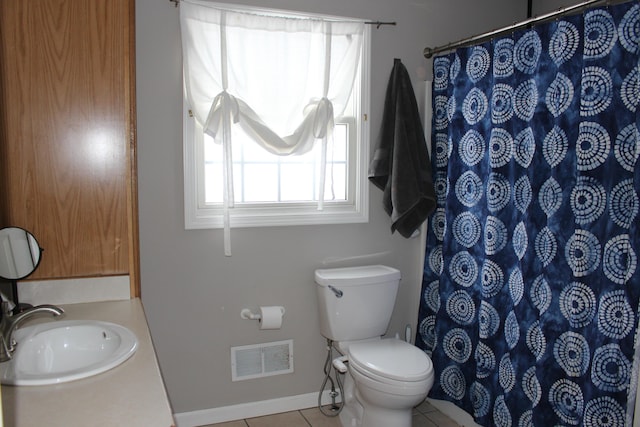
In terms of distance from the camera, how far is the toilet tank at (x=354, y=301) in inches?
97.5

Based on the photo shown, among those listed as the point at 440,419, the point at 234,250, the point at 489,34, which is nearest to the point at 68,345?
the point at 234,250

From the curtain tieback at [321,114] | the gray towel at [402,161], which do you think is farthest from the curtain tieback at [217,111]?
the gray towel at [402,161]

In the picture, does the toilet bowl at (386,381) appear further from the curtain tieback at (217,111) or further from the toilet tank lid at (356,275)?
the curtain tieback at (217,111)

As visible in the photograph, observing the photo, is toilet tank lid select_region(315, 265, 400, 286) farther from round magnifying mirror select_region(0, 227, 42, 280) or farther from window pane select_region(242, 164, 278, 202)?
round magnifying mirror select_region(0, 227, 42, 280)

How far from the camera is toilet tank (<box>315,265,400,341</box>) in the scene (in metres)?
2.48

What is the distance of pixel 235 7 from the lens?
2.36 metres

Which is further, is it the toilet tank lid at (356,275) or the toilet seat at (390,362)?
the toilet tank lid at (356,275)

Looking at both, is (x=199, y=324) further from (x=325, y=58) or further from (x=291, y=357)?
(x=325, y=58)

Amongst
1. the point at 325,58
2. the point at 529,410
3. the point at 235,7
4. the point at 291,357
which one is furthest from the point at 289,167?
the point at 529,410

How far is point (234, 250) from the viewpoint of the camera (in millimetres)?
2506

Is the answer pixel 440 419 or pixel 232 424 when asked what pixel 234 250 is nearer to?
pixel 232 424

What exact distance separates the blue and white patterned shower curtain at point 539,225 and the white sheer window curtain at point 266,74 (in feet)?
1.97

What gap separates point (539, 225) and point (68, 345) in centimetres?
183

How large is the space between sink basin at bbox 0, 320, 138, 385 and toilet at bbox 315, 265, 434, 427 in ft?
3.79
